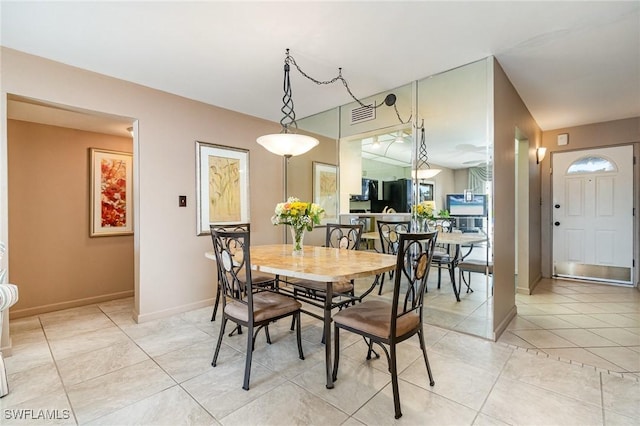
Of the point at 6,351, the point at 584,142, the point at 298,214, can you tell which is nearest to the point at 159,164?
the point at 298,214

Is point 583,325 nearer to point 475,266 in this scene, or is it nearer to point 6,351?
point 475,266

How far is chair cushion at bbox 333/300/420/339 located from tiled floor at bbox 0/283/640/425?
411mm

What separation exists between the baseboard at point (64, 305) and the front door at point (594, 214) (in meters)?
6.75

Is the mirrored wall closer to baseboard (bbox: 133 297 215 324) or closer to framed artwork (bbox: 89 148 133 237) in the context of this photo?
baseboard (bbox: 133 297 215 324)

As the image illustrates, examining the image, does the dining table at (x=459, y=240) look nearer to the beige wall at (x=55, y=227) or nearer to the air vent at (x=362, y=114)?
the air vent at (x=362, y=114)

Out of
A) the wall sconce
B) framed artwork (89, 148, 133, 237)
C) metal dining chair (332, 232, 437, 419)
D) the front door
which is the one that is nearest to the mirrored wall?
metal dining chair (332, 232, 437, 419)

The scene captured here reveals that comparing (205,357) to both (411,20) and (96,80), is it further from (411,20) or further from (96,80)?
(411,20)

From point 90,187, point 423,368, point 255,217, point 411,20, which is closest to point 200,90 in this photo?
point 255,217

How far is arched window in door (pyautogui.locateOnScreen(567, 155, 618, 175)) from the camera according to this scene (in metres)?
4.49

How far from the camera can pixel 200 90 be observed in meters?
3.25

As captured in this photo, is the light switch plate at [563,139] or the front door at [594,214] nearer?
the front door at [594,214]

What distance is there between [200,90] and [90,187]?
2.02 metres

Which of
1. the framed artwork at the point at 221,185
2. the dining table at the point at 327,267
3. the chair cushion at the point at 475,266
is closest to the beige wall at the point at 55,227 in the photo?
the framed artwork at the point at 221,185

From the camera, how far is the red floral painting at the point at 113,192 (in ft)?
12.8
